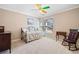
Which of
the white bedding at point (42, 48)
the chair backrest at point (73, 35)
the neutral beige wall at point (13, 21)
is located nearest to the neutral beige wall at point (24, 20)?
the neutral beige wall at point (13, 21)

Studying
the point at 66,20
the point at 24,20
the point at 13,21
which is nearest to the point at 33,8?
the point at 24,20

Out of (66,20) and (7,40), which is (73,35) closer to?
(66,20)

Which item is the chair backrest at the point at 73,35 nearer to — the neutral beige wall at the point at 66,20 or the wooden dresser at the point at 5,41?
the neutral beige wall at the point at 66,20

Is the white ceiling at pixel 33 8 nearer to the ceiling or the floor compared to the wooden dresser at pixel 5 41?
nearer to the ceiling

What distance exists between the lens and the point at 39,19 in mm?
2375

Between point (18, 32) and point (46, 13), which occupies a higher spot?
point (46, 13)

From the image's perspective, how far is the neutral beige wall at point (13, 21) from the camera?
211 centimetres

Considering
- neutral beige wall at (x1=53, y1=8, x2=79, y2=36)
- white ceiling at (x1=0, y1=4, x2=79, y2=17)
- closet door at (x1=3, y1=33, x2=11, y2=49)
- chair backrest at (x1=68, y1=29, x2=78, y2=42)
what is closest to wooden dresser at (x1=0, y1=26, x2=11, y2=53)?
closet door at (x1=3, y1=33, x2=11, y2=49)

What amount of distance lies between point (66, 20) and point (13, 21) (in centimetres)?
119

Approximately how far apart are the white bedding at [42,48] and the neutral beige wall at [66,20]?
0.32 m

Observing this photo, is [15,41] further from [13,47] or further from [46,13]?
[46,13]

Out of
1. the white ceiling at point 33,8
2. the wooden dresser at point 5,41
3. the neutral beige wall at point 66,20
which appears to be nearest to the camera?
the white ceiling at point 33,8
